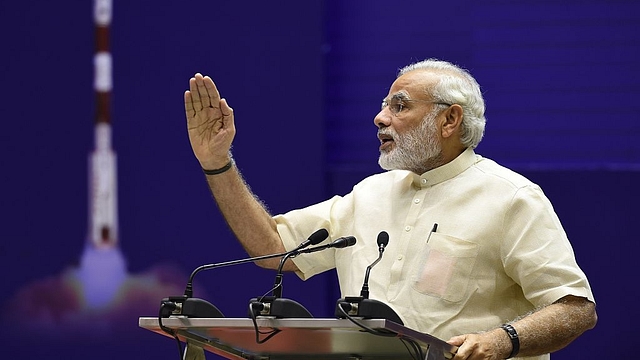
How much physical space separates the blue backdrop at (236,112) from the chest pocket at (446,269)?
1289 millimetres

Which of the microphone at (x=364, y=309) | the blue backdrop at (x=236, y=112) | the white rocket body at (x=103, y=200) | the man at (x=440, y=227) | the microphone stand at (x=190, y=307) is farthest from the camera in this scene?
the white rocket body at (x=103, y=200)

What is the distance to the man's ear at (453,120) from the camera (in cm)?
298

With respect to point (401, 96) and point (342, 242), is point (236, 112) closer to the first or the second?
point (401, 96)

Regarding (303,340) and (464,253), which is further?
(464,253)

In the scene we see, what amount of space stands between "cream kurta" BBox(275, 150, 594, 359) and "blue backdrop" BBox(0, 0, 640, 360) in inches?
43.7

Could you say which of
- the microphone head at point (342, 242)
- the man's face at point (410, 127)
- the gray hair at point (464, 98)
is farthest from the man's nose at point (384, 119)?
the microphone head at point (342, 242)

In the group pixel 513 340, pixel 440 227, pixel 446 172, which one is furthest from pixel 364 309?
pixel 446 172

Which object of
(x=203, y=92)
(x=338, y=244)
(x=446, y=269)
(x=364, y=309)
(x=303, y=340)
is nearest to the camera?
(x=364, y=309)

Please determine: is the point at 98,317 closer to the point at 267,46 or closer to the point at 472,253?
the point at 267,46

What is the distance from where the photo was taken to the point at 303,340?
2211 millimetres

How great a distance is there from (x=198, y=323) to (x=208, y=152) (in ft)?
2.64

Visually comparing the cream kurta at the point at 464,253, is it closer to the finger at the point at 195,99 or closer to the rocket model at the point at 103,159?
the finger at the point at 195,99

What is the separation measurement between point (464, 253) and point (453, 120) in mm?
472

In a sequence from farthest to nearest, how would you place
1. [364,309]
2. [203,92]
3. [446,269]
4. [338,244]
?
1. [203,92]
2. [446,269]
3. [338,244]
4. [364,309]
